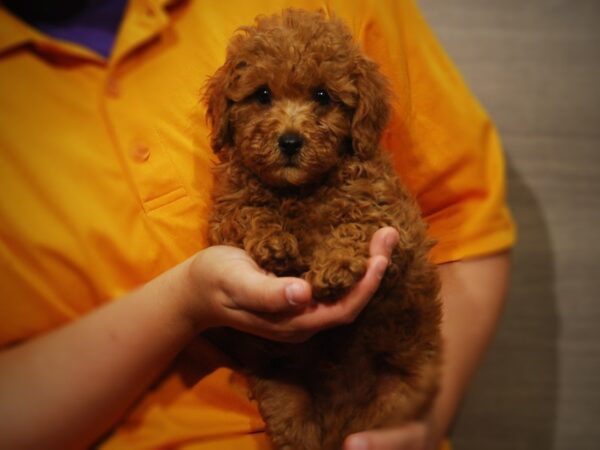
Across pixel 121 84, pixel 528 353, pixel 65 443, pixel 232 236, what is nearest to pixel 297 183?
pixel 232 236

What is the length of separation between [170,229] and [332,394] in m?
0.28

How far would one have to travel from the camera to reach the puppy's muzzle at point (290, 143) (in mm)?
642

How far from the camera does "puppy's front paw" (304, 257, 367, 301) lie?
61 cm

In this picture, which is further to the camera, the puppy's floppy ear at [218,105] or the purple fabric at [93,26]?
the puppy's floppy ear at [218,105]

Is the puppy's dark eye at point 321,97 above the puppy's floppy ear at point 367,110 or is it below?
above

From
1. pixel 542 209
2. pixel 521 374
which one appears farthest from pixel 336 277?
pixel 521 374

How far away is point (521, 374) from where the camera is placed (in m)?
1.22

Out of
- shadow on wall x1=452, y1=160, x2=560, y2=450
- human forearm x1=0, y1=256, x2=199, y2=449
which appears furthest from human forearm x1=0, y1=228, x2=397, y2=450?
shadow on wall x1=452, y1=160, x2=560, y2=450

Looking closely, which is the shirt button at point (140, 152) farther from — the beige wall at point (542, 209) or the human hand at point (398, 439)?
the beige wall at point (542, 209)

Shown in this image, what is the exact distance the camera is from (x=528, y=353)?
4.00 feet

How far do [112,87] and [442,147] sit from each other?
0.53 meters

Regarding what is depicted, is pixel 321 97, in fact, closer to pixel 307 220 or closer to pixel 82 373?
pixel 307 220

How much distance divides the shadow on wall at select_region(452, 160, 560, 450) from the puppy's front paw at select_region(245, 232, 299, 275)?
2.05ft

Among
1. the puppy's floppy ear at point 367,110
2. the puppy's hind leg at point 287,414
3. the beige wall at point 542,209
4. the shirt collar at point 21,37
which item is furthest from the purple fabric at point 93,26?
the beige wall at point 542,209
